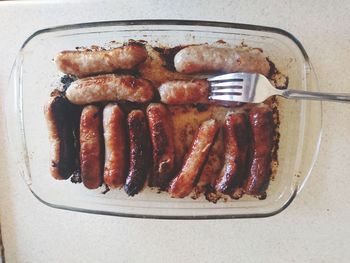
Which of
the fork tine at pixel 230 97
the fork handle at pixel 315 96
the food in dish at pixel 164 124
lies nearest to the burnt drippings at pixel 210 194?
the food in dish at pixel 164 124

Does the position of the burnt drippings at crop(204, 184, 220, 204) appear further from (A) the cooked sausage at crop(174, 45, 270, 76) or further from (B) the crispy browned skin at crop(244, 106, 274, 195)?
(A) the cooked sausage at crop(174, 45, 270, 76)

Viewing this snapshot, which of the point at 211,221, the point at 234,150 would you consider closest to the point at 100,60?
the point at 234,150

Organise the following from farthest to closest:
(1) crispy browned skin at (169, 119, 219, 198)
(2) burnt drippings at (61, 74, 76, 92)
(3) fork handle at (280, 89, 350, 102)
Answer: (2) burnt drippings at (61, 74, 76, 92) < (1) crispy browned skin at (169, 119, 219, 198) < (3) fork handle at (280, 89, 350, 102)

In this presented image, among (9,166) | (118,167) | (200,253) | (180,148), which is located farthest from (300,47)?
(9,166)

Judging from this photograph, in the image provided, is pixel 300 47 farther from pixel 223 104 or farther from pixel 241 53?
pixel 223 104

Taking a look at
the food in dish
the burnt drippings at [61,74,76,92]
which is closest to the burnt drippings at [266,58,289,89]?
the food in dish

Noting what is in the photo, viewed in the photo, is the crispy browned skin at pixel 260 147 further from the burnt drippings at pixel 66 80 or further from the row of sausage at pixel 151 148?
the burnt drippings at pixel 66 80
